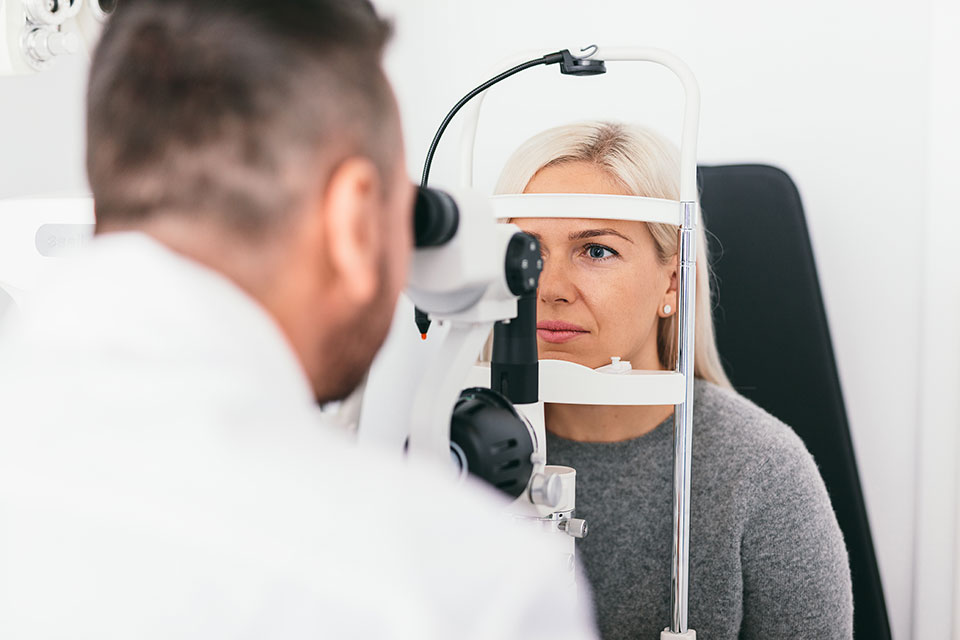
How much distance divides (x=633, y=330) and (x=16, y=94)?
88cm

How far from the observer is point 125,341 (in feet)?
1.51

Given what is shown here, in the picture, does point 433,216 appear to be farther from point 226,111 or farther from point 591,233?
point 591,233

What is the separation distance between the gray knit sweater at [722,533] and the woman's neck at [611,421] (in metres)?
0.01

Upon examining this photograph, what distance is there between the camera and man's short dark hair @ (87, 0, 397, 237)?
0.51 metres

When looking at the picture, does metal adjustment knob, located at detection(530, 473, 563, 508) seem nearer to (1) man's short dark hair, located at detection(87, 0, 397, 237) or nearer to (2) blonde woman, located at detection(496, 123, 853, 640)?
(1) man's short dark hair, located at detection(87, 0, 397, 237)

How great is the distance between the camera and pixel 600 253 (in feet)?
4.07

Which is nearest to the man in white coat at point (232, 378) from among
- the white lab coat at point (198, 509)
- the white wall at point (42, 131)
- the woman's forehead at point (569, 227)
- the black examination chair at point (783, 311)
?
the white lab coat at point (198, 509)

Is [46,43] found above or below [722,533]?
above

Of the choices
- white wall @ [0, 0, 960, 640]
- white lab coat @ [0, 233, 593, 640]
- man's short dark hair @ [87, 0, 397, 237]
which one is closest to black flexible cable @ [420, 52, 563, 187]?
man's short dark hair @ [87, 0, 397, 237]

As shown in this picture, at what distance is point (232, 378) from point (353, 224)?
0.12 meters

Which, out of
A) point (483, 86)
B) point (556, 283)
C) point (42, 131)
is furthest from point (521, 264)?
point (42, 131)

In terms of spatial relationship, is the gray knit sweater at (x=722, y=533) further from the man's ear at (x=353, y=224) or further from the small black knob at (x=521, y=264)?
the man's ear at (x=353, y=224)

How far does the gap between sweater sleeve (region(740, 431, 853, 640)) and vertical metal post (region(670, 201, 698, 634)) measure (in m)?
0.21

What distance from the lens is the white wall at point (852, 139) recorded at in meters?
1.69
